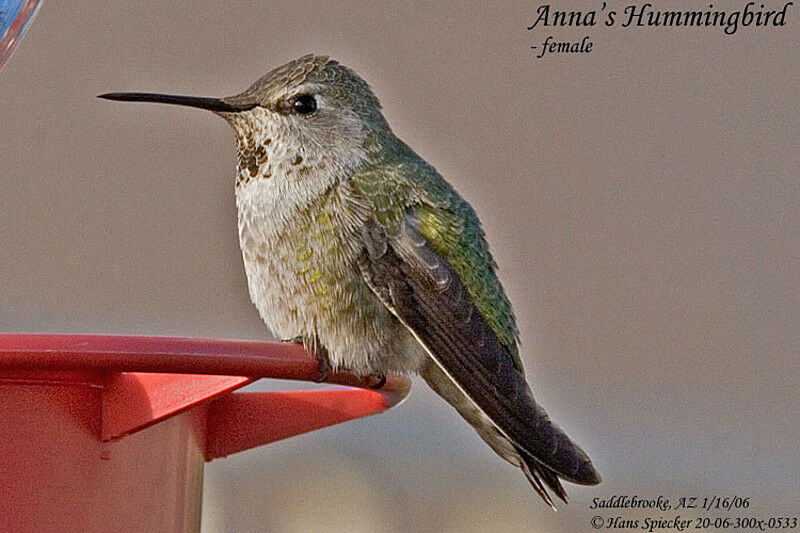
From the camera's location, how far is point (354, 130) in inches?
103

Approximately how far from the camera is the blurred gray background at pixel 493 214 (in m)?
4.35

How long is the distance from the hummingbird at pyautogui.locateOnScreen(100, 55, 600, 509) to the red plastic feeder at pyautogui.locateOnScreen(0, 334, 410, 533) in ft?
1.24

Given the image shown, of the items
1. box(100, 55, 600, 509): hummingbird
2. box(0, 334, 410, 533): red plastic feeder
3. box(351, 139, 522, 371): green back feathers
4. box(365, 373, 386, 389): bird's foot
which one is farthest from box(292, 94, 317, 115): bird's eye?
box(0, 334, 410, 533): red plastic feeder

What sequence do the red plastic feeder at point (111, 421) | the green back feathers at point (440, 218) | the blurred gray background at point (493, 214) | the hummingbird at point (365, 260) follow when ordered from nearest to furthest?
the red plastic feeder at point (111, 421), the hummingbird at point (365, 260), the green back feathers at point (440, 218), the blurred gray background at point (493, 214)

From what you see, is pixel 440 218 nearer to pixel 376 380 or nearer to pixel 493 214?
pixel 376 380

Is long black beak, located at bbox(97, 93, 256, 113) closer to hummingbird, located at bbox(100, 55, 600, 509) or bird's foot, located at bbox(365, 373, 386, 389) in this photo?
hummingbird, located at bbox(100, 55, 600, 509)

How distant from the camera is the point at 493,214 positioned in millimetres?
4258

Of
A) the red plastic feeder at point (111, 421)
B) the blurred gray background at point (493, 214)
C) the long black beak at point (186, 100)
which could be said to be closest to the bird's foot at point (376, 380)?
the red plastic feeder at point (111, 421)

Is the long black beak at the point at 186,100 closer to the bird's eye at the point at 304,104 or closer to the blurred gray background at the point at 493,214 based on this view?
the bird's eye at the point at 304,104

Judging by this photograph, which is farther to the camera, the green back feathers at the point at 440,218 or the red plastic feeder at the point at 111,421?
the green back feathers at the point at 440,218

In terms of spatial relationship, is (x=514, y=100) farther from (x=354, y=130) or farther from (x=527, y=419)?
(x=527, y=419)

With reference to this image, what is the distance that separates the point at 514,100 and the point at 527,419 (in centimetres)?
288

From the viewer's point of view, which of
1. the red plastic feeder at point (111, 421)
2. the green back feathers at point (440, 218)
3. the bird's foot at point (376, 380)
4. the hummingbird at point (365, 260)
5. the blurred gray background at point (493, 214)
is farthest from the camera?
the blurred gray background at point (493, 214)

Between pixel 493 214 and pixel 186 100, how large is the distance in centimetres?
211
